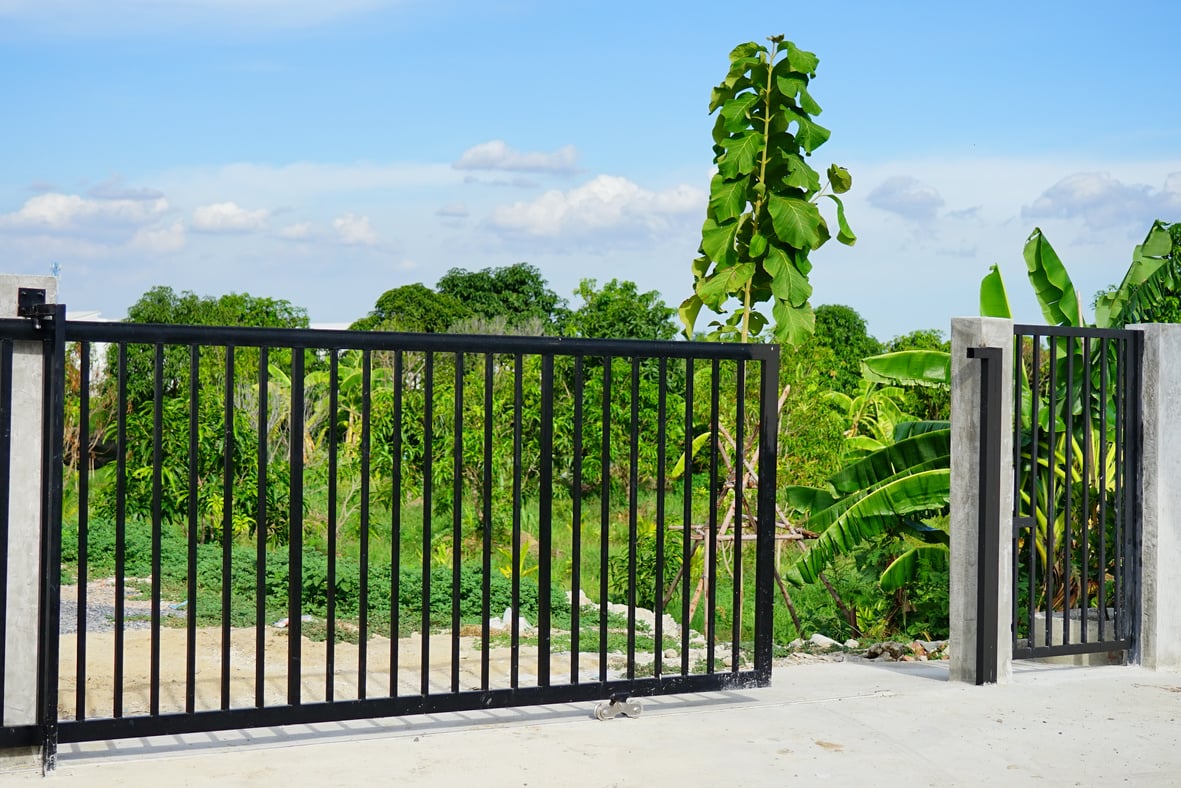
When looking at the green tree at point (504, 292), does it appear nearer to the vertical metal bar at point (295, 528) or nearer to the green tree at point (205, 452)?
the green tree at point (205, 452)

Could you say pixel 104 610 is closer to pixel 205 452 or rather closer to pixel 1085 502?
pixel 205 452

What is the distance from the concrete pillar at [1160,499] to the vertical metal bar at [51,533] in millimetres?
4922

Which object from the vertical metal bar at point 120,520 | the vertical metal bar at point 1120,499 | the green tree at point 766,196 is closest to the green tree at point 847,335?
the green tree at point 766,196

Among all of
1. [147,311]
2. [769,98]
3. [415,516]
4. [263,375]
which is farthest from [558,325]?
[263,375]

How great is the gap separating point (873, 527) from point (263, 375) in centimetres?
513

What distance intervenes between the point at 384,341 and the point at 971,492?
2.82 metres

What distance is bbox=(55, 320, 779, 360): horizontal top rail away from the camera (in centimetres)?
402

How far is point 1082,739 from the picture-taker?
470cm

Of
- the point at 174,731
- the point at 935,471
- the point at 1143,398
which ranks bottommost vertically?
the point at 174,731

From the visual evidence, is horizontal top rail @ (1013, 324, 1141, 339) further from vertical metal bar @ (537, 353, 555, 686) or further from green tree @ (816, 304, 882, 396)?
green tree @ (816, 304, 882, 396)

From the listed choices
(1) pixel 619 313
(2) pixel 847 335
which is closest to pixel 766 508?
(1) pixel 619 313

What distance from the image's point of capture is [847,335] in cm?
2308

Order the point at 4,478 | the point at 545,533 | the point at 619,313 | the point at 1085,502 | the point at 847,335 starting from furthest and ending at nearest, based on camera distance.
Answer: the point at 847,335 → the point at 619,313 → the point at 1085,502 → the point at 545,533 → the point at 4,478

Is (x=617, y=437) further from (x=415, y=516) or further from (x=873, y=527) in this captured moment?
(x=873, y=527)
